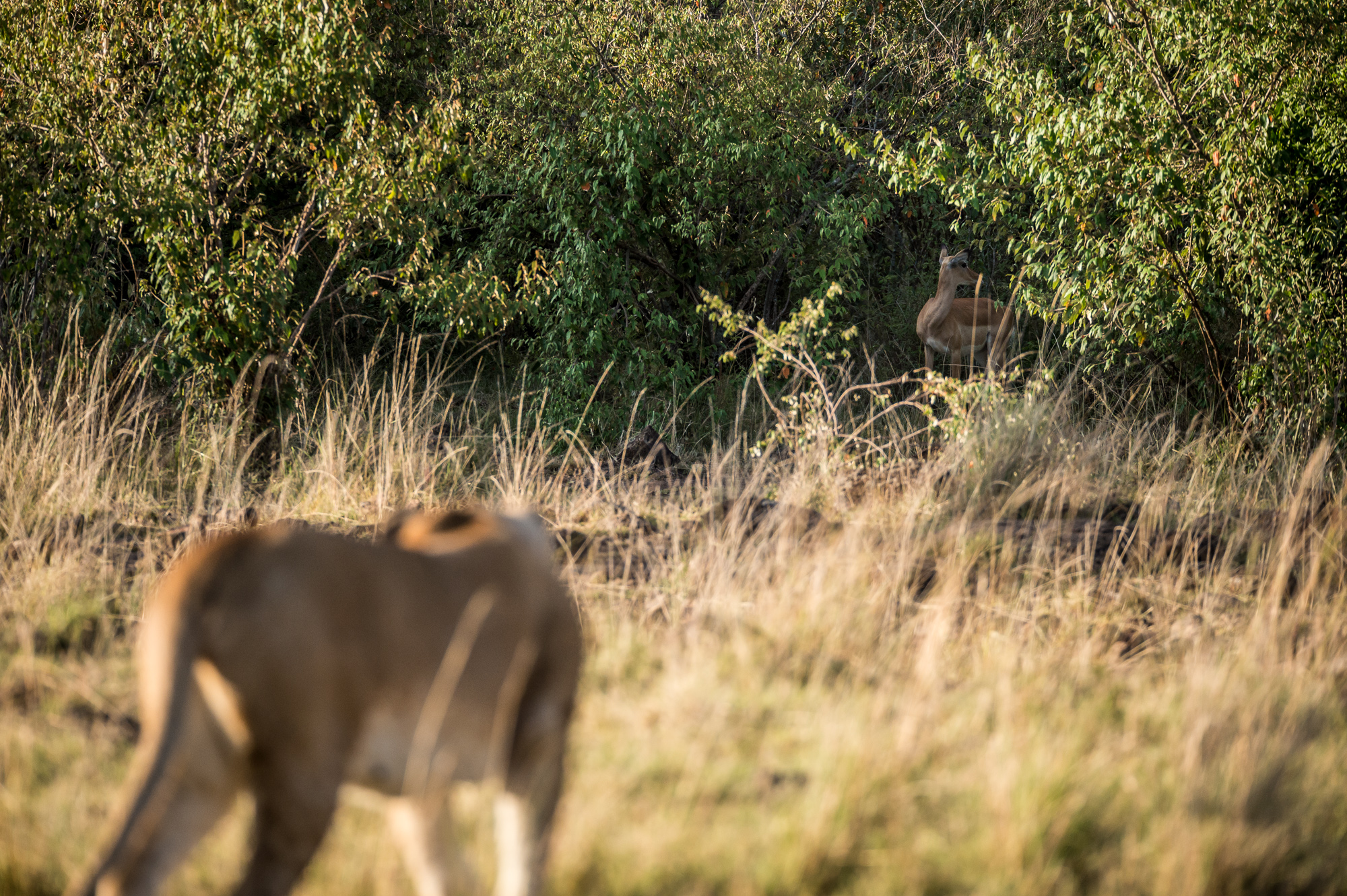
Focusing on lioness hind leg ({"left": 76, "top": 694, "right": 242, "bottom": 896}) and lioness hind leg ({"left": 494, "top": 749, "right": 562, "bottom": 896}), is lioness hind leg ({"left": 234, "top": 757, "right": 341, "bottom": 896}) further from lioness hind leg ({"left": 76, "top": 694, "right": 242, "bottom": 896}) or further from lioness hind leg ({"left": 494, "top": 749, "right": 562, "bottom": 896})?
lioness hind leg ({"left": 494, "top": 749, "right": 562, "bottom": 896})

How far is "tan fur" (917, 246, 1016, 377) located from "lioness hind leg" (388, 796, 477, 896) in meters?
9.36

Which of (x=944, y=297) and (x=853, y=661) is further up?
(x=944, y=297)

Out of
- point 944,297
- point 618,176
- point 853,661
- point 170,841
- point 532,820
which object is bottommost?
point 853,661

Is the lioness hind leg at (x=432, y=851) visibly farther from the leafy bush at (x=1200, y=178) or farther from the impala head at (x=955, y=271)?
the impala head at (x=955, y=271)

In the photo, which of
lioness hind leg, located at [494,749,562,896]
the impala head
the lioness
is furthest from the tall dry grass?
the impala head

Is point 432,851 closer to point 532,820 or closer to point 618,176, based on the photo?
point 532,820

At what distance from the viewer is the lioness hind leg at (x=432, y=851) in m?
1.80

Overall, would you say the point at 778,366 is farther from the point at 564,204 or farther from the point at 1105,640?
the point at 1105,640

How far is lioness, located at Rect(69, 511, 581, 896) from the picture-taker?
1471 mm

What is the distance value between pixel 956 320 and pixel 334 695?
10.6 metres

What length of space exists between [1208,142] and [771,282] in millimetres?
4477

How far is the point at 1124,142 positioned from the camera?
695 cm

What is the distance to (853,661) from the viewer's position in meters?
3.35

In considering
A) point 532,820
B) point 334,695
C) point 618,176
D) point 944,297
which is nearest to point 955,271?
point 944,297
